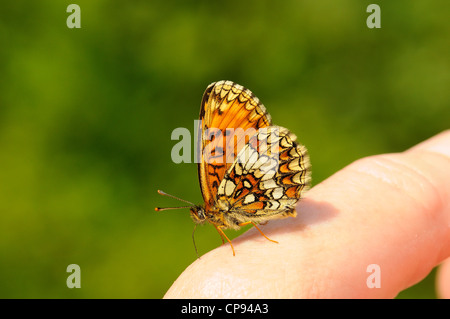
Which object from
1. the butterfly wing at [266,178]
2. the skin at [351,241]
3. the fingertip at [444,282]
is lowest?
the fingertip at [444,282]

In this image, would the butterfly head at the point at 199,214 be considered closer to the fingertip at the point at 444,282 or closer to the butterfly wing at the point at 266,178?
the butterfly wing at the point at 266,178

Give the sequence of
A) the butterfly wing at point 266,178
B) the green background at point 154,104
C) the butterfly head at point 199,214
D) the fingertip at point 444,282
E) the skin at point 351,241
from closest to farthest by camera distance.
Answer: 1. the skin at point 351,241
2. the butterfly wing at point 266,178
3. the butterfly head at point 199,214
4. the fingertip at point 444,282
5. the green background at point 154,104

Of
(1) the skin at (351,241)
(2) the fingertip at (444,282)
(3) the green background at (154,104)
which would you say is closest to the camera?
(1) the skin at (351,241)

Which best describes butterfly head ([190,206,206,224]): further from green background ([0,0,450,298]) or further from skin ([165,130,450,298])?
green background ([0,0,450,298])

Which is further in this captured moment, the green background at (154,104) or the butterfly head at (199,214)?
the green background at (154,104)

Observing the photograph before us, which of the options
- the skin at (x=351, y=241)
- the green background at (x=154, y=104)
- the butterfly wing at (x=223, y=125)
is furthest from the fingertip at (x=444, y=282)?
the butterfly wing at (x=223, y=125)

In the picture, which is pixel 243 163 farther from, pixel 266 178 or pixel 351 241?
pixel 351 241

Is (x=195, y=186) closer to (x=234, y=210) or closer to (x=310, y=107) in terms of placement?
(x=310, y=107)
